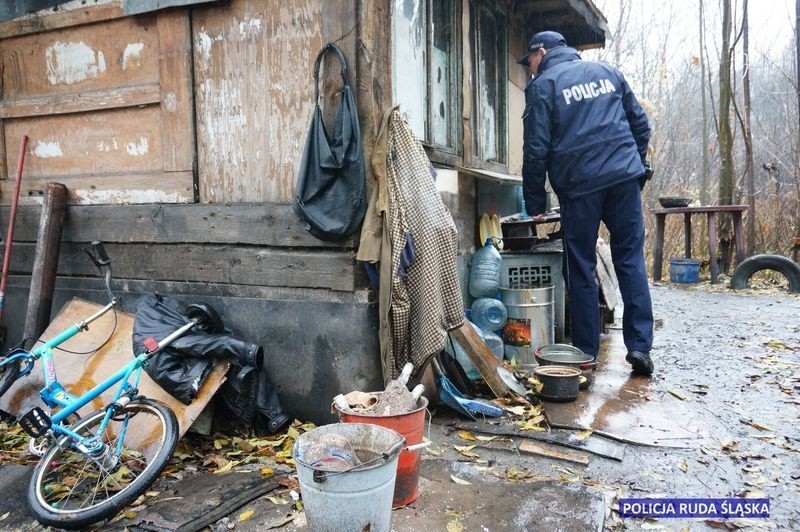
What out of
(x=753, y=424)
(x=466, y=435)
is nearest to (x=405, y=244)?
(x=466, y=435)

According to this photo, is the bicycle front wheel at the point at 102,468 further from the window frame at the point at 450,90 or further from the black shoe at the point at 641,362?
the black shoe at the point at 641,362

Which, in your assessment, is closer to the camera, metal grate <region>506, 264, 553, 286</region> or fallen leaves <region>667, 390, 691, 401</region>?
fallen leaves <region>667, 390, 691, 401</region>

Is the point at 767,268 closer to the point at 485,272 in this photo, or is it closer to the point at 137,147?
the point at 485,272

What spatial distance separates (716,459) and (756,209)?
11.3 m

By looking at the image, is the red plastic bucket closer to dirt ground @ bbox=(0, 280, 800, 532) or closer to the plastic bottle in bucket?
dirt ground @ bbox=(0, 280, 800, 532)

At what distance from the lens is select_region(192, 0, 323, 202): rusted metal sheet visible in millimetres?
3850

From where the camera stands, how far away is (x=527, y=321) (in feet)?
17.1

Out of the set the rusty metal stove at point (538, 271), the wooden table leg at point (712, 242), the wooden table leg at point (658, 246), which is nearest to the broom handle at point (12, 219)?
the rusty metal stove at point (538, 271)

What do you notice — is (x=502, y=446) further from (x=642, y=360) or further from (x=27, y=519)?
(x=27, y=519)

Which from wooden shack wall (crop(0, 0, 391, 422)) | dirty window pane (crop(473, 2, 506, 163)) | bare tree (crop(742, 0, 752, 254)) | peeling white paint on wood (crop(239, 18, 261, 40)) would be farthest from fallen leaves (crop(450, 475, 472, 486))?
bare tree (crop(742, 0, 752, 254))

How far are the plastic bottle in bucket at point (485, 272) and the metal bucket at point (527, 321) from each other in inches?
7.0

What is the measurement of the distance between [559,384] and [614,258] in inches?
55.1

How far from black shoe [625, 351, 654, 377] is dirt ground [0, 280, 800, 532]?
0.32 ft

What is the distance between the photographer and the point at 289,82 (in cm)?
389
